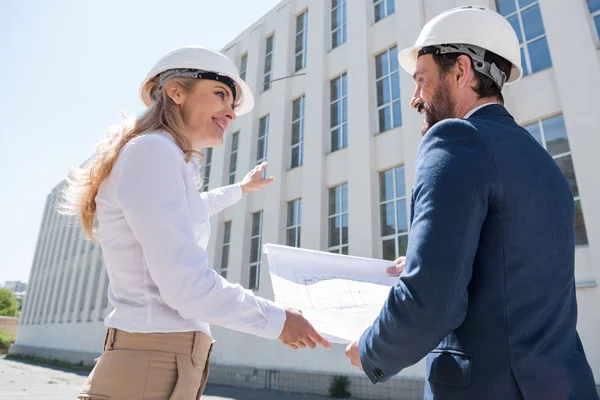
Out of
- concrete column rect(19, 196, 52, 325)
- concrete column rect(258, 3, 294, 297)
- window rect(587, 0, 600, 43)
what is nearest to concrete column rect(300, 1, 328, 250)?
concrete column rect(258, 3, 294, 297)

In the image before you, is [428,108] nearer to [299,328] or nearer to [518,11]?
[299,328]

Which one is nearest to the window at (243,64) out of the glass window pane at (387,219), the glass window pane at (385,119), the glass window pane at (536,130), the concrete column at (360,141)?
the concrete column at (360,141)

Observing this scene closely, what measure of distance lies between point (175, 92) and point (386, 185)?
10812mm

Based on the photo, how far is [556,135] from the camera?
9.25 metres

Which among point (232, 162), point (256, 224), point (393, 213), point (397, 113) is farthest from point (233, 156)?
point (393, 213)

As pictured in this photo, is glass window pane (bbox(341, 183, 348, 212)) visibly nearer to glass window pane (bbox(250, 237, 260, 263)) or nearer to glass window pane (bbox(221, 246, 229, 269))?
glass window pane (bbox(250, 237, 260, 263))

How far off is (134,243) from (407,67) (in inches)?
77.3

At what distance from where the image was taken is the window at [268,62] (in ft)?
59.8

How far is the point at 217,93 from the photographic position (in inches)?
90.0

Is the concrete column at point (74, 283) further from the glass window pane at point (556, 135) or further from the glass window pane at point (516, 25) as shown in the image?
the glass window pane at point (556, 135)

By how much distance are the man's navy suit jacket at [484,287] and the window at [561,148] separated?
8381 mm

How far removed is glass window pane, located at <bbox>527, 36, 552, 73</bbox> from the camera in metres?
9.79

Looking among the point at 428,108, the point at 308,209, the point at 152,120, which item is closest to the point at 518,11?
the point at 308,209

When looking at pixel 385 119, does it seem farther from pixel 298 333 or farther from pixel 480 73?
pixel 298 333
